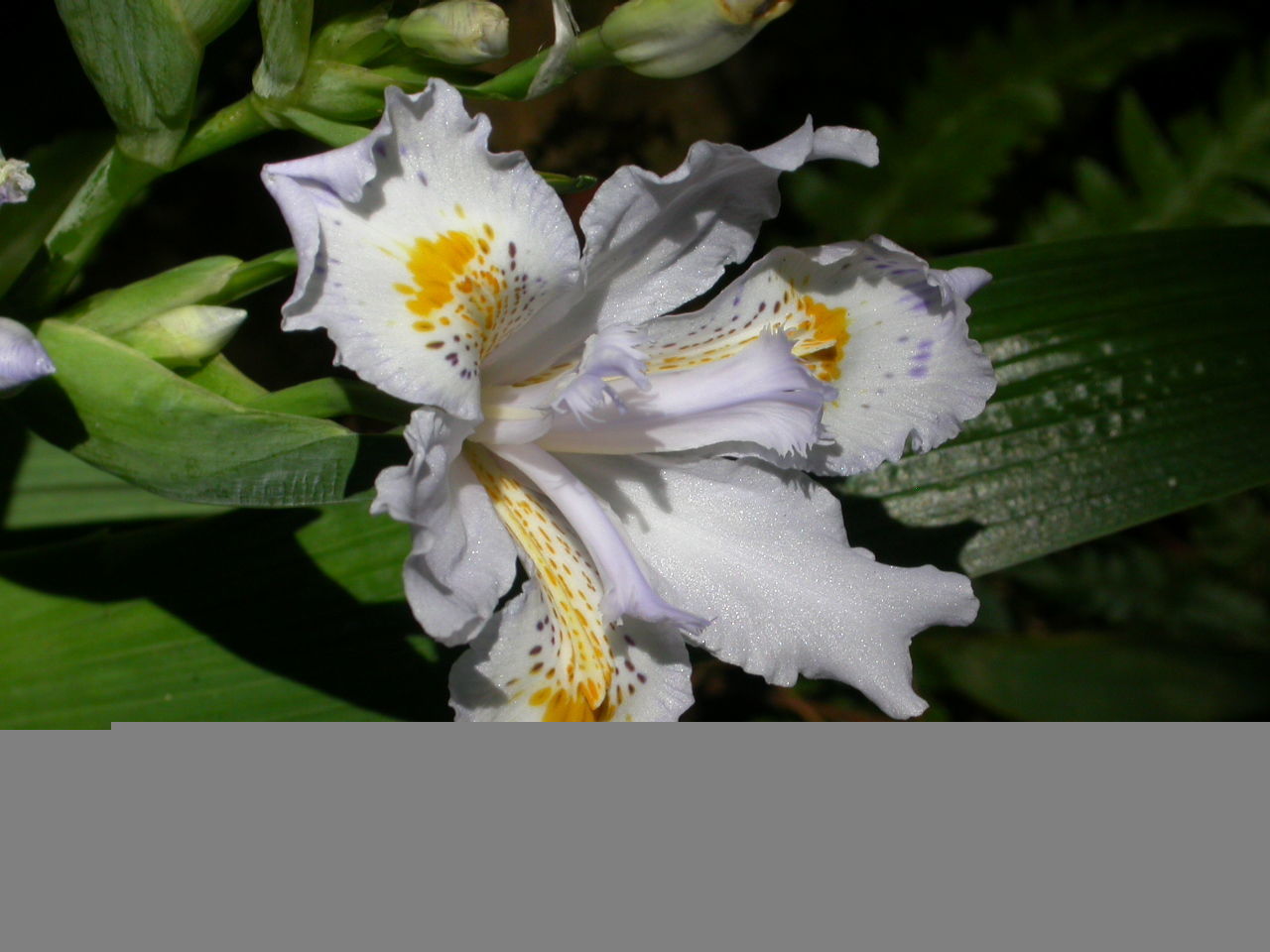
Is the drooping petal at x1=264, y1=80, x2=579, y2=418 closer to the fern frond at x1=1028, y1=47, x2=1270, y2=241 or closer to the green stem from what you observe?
the green stem

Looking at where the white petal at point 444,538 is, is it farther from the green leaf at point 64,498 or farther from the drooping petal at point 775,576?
the green leaf at point 64,498

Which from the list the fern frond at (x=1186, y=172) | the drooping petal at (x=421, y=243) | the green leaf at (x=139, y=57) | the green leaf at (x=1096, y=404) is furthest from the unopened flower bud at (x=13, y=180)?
the fern frond at (x=1186, y=172)

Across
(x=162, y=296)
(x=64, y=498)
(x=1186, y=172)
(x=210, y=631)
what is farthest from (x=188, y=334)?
(x=1186, y=172)

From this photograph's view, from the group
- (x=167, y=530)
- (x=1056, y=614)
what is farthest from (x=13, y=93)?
(x=1056, y=614)

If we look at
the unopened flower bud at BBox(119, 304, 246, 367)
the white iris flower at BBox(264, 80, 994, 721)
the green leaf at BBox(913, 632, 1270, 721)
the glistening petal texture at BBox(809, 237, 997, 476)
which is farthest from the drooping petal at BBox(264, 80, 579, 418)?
the green leaf at BBox(913, 632, 1270, 721)

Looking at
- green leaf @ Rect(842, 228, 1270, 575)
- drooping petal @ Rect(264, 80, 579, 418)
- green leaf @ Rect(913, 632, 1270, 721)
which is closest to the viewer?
drooping petal @ Rect(264, 80, 579, 418)

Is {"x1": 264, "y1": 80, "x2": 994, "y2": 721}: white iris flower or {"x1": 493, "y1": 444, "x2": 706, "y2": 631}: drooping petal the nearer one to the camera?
{"x1": 264, "y1": 80, "x2": 994, "y2": 721}: white iris flower

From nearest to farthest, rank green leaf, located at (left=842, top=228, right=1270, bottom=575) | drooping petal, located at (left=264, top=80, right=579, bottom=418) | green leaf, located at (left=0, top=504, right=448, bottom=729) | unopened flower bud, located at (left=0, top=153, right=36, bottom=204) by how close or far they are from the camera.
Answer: drooping petal, located at (left=264, top=80, right=579, bottom=418) → unopened flower bud, located at (left=0, top=153, right=36, bottom=204) → green leaf, located at (left=0, top=504, right=448, bottom=729) → green leaf, located at (left=842, top=228, right=1270, bottom=575)
